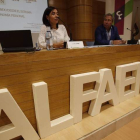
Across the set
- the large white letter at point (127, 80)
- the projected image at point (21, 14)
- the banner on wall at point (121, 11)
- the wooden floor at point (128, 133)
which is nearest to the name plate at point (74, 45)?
the large white letter at point (127, 80)

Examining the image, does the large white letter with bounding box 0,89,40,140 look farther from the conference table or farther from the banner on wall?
the banner on wall

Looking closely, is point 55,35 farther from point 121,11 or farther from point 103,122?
point 121,11

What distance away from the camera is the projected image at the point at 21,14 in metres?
2.76

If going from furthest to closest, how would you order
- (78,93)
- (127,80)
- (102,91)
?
(127,80) < (102,91) < (78,93)

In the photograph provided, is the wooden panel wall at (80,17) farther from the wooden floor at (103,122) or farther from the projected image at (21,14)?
the wooden floor at (103,122)

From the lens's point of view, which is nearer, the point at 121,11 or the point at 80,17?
the point at 80,17

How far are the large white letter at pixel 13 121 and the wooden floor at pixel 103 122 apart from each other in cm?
19

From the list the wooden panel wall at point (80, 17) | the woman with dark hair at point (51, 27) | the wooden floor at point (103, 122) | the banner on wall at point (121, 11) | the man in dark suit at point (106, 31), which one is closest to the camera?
the wooden floor at point (103, 122)

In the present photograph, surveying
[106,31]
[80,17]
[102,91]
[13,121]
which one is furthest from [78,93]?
[80,17]

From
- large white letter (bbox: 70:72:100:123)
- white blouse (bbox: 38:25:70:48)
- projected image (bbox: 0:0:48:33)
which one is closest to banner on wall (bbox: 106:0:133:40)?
projected image (bbox: 0:0:48:33)

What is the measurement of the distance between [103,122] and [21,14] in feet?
9.28

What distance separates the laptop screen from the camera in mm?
938

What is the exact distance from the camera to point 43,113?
1027 mm

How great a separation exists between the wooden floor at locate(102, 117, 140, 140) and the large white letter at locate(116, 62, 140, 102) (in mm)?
323
